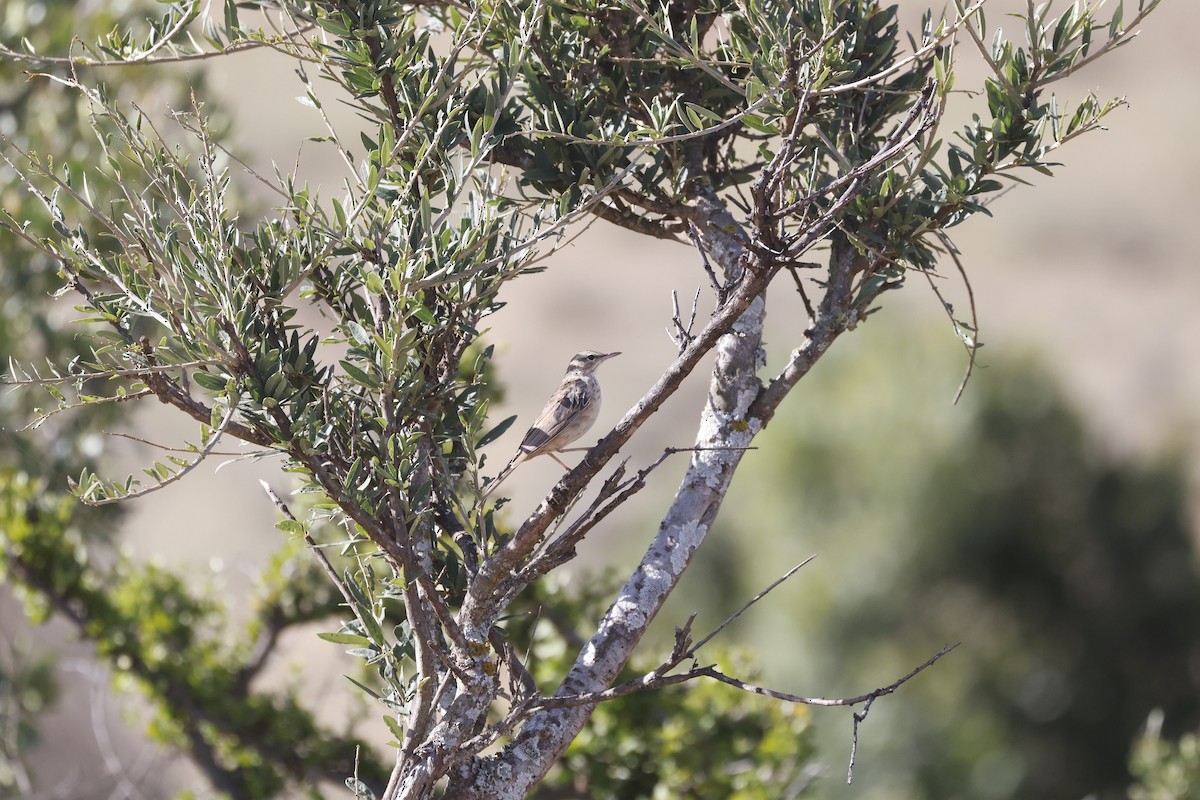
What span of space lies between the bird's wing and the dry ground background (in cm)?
1361

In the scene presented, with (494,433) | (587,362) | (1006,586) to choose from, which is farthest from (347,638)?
(1006,586)

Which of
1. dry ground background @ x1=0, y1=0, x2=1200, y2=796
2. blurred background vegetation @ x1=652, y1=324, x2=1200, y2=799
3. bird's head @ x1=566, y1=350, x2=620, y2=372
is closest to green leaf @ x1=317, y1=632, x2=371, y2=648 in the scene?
bird's head @ x1=566, y1=350, x2=620, y2=372

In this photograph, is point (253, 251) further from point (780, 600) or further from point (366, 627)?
point (780, 600)

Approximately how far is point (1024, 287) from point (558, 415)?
1355 inches

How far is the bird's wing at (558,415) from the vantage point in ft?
13.5

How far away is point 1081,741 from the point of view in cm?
1379

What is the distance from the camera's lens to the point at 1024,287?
3538 centimetres

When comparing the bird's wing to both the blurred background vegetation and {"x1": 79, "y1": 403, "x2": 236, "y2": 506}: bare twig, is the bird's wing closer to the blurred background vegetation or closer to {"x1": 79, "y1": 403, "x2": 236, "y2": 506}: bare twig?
{"x1": 79, "y1": 403, "x2": 236, "y2": 506}: bare twig

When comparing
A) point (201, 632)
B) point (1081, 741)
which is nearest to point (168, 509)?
point (1081, 741)

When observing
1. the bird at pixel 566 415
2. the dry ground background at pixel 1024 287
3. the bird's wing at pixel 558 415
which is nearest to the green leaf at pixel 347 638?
the bird at pixel 566 415

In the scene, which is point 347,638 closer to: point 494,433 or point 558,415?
point 494,433

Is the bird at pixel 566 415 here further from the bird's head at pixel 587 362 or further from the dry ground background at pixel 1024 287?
the dry ground background at pixel 1024 287

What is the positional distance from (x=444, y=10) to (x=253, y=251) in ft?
3.45

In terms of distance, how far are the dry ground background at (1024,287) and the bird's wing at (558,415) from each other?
13.6m
